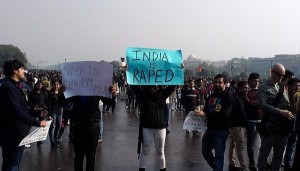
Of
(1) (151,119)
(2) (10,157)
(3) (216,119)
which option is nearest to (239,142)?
(3) (216,119)

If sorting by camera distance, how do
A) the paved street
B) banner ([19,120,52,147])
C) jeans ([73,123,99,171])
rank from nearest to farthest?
banner ([19,120,52,147]), jeans ([73,123,99,171]), the paved street

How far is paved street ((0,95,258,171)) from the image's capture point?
23.5ft

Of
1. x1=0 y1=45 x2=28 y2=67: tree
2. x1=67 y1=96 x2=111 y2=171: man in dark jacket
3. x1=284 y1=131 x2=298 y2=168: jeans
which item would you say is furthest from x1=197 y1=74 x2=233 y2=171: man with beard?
x1=0 y1=45 x2=28 y2=67: tree

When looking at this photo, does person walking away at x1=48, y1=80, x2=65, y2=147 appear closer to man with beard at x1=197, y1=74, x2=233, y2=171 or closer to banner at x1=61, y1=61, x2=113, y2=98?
banner at x1=61, y1=61, x2=113, y2=98

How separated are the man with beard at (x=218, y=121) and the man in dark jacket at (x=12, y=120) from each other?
8.84 feet

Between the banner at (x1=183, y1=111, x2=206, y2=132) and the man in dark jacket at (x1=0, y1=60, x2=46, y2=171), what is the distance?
2.78m

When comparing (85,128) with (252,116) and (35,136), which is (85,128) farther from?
(252,116)

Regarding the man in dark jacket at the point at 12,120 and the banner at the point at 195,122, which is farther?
the banner at the point at 195,122

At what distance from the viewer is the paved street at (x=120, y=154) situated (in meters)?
7.16

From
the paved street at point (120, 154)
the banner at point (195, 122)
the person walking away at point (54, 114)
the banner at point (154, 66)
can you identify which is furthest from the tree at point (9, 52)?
the banner at point (154, 66)

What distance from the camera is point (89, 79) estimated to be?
5.22 meters

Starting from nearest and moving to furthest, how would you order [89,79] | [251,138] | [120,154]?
1. [89,79]
2. [251,138]
3. [120,154]

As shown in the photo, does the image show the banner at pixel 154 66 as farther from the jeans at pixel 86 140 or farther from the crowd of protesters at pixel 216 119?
the jeans at pixel 86 140

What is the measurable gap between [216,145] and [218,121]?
392 millimetres
